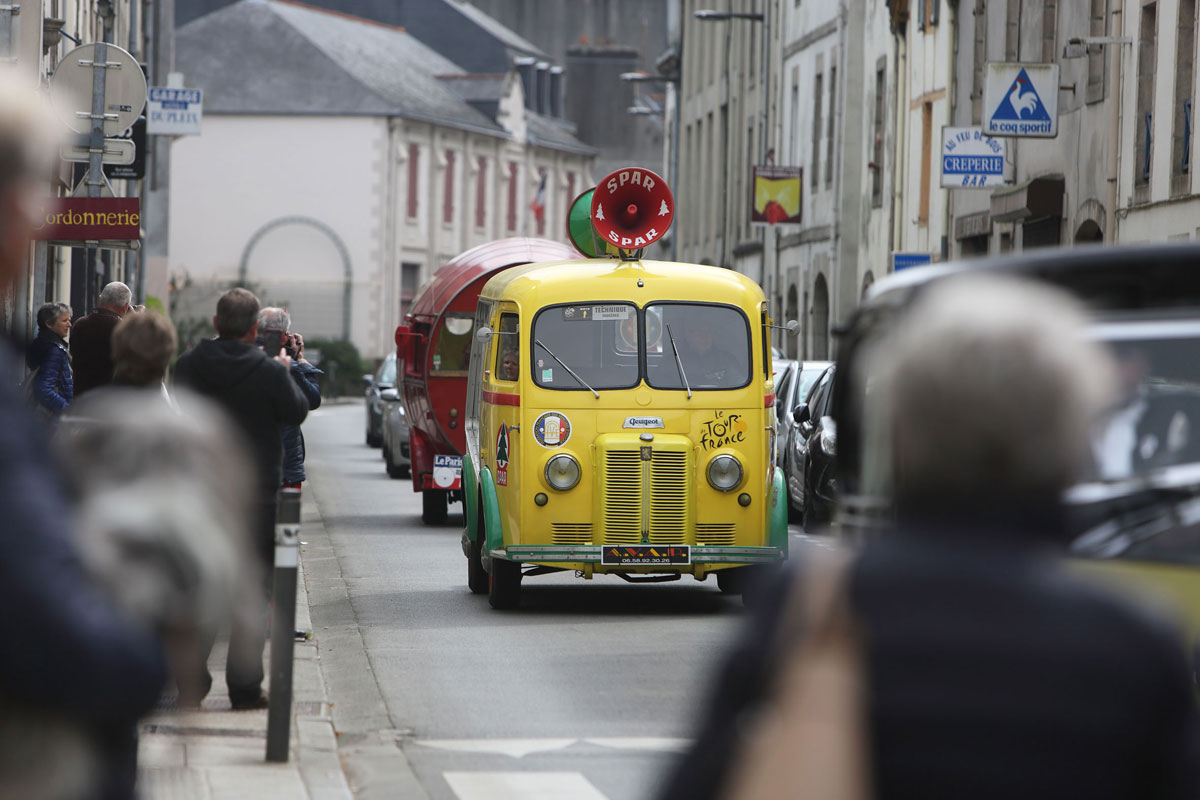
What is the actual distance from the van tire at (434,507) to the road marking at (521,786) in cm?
1310

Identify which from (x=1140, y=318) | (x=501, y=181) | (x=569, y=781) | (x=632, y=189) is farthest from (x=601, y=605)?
(x=501, y=181)

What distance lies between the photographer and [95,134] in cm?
1870

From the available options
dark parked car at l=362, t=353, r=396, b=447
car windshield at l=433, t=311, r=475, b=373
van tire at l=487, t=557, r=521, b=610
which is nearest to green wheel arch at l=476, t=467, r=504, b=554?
van tire at l=487, t=557, r=521, b=610

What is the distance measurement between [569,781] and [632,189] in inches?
330

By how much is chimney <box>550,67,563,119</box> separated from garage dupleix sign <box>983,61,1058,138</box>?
67.9 m

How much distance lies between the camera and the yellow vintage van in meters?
13.4

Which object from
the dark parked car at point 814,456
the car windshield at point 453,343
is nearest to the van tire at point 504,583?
the dark parked car at point 814,456

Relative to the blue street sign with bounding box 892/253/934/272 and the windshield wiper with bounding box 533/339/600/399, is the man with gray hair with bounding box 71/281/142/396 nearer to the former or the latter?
the windshield wiper with bounding box 533/339/600/399

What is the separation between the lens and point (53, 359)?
15086 millimetres

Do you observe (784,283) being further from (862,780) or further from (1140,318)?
(862,780)

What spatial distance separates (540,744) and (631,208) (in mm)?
7289

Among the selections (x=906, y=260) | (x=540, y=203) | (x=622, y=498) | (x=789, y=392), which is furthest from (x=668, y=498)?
(x=540, y=203)

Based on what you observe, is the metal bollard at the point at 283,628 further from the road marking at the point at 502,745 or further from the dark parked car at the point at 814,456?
the dark parked car at the point at 814,456

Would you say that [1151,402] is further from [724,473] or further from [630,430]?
[630,430]
